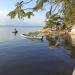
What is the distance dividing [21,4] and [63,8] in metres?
1.09

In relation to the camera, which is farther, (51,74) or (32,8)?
(51,74)

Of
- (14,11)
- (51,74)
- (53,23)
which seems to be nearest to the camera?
(14,11)

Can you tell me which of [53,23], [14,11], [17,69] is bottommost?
[17,69]

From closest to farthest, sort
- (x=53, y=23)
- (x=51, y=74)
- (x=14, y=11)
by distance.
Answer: (x=14, y=11) < (x=53, y=23) < (x=51, y=74)

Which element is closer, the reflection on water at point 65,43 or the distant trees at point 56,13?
the distant trees at point 56,13

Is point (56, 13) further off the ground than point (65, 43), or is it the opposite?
point (56, 13)

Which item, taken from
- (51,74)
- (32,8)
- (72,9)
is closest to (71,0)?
(72,9)

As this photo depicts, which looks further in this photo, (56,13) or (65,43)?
(65,43)

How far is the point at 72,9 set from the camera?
446 cm

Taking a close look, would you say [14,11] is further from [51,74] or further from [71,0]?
[51,74]

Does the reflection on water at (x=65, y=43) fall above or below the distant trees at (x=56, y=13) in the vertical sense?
below

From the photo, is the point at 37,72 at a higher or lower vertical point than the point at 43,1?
lower

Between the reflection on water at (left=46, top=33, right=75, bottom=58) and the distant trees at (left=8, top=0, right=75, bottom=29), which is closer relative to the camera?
the distant trees at (left=8, top=0, right=75, bottom=29)

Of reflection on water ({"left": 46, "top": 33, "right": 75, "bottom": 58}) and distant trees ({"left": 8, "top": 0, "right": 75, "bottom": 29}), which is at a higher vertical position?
distant trees ({"left": 8, "top": 0, "right": 75, "bottom": 29})
